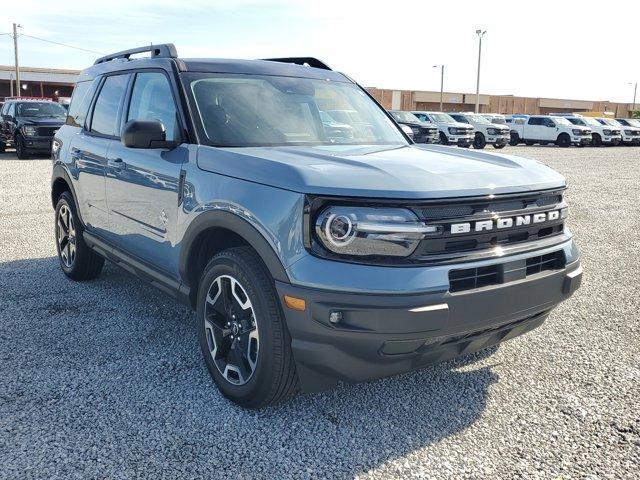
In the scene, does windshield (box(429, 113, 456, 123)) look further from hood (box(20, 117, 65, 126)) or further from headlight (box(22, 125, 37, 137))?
headlight (box(22, 125, 37, 137))

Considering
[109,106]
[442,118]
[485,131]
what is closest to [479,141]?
[485,131]

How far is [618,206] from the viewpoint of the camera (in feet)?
36.2

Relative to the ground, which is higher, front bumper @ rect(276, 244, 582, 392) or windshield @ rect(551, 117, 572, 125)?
windshield @ rect(551, 117, 572, 125)

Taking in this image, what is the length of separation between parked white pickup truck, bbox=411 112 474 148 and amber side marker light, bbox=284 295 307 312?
27.2 m

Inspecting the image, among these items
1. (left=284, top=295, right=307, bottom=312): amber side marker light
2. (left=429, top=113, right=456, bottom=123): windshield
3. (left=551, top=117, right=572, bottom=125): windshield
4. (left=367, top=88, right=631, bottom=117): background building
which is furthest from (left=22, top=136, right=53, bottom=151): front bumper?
(left=367, top=88, right=631, bottom=117): background building

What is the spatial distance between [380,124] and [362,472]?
2660 mm

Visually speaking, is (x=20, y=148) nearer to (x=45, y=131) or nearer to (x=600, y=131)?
(x=45, y=131)

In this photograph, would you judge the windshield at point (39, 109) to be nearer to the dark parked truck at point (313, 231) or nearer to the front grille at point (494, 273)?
the dark parked truck at point (313, 231)

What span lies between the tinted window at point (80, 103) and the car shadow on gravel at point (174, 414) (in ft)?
6.45

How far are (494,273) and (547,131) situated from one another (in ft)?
109

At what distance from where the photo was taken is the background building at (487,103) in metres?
68.3

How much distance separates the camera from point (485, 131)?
30391mm

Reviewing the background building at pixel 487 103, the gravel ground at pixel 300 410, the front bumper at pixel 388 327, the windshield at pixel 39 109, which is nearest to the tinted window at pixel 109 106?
the gravel ground at pixel 300 410

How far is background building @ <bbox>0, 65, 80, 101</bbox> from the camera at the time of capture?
57156 millimetres
